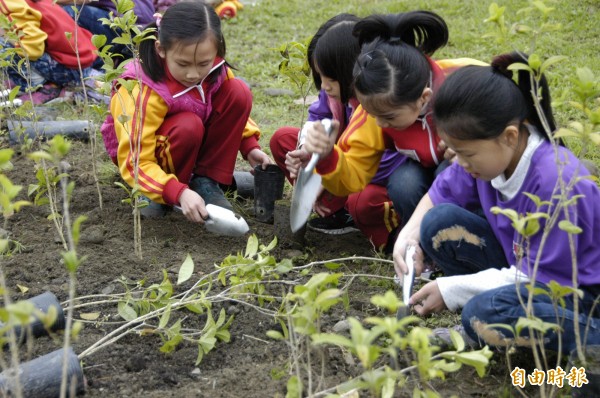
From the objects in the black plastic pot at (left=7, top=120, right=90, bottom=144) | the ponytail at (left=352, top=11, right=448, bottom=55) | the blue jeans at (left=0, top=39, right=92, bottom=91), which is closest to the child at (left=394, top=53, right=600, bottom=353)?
the ponytail at (left=352, top=11, right=448, bottom=55)

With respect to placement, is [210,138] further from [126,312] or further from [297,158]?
[126,312]

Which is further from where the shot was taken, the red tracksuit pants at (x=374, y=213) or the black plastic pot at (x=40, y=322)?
the red tracksuit pants at (x=374, y=213)

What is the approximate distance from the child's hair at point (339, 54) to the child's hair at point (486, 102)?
2.66ft

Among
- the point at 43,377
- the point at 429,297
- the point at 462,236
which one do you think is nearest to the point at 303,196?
the point at 462,236

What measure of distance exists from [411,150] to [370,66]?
46 centimetres

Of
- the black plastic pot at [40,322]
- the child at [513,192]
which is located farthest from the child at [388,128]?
the black plastic pot at [40,322]

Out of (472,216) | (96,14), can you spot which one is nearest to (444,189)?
(472,216)

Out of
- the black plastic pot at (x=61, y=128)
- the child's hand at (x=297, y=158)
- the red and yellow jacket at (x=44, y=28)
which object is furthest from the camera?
the red and yellow jacket at (x=44, y=28)

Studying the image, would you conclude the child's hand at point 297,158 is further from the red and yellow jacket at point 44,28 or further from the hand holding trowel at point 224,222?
the red and yellow jacket at point 44,28

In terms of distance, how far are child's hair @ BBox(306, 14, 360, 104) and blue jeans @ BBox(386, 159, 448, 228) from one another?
35 centimetres

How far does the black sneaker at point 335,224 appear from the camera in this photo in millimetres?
3453

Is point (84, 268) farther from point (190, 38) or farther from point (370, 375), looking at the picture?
point (370, 375)

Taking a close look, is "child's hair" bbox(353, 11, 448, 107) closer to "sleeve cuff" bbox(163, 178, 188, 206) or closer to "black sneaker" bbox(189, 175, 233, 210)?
"sleeve cuff" bbox(163, 178, 188, 206)

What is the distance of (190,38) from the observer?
3.19 meters
